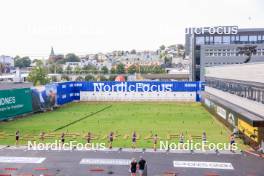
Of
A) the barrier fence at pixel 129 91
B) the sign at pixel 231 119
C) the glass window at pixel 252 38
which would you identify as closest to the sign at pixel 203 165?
the sign at pixel 231 119

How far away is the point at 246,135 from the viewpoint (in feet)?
95.2

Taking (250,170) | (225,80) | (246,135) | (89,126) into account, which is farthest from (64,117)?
(250,170)

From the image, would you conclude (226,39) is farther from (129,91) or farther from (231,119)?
(231,119)

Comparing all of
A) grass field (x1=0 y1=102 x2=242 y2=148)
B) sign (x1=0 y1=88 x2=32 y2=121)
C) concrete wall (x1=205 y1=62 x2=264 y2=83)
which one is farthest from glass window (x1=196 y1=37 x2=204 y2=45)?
sign (x1=0 y1=88 x2=32 y2=121)

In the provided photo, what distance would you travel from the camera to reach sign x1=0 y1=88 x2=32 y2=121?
43875 millimetres

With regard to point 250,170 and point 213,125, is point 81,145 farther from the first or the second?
point 213,125

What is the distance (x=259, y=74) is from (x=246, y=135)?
5425mm

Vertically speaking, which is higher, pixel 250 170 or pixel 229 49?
pixel 229 49

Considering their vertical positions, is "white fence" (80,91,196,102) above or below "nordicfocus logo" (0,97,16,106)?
below

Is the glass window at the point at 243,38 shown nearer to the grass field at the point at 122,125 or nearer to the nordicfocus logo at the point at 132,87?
the nordicfocus logo at the point at 132,87

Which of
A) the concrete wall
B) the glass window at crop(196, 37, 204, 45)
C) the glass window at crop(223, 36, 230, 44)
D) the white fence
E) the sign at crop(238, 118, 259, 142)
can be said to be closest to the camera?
the sign at crop(238, 118, 259, 142)

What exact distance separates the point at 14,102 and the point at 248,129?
3135cm

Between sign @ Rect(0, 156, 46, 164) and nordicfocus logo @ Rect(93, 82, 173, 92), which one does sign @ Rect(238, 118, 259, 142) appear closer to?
sign @ Rect(0, 156, 46, 164)

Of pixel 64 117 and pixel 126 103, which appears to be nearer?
pixel 64 117
